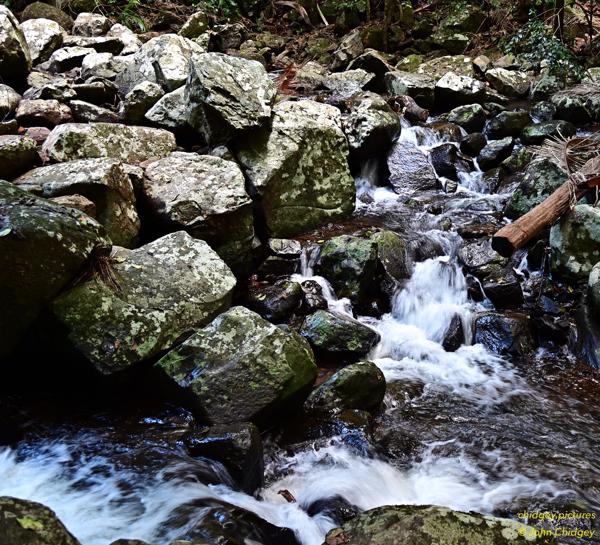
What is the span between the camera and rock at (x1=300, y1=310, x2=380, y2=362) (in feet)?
15.5

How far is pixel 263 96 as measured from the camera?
6453 mm

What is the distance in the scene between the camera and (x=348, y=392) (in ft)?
13.1

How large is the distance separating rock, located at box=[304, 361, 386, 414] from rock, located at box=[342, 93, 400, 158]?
4.64 m

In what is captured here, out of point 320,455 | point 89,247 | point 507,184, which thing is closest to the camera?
point 320,455

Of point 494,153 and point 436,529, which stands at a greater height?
point 494,153

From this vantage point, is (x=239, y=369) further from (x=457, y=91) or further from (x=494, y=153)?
(x=457, y=91)

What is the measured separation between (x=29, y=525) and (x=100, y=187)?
11.4ft

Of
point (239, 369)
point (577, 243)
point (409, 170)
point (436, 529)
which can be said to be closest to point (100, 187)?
point (239, 369)

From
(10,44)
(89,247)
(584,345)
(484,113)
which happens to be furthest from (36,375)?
(484,113)

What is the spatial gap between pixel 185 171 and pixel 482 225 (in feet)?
12.9

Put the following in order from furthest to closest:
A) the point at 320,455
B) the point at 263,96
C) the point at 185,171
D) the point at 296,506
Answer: the point at 263,96 → the point at 185,171 → the point at 320,455 → the point at 296,506

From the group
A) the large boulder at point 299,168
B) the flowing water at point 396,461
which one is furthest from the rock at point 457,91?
the flowing water at point 396,461

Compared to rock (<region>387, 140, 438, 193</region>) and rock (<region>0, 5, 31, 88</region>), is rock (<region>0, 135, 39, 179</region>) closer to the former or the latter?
rock (<region>0, 5, 31, 88</region>)

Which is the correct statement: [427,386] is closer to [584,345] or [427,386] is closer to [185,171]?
[584,345]
